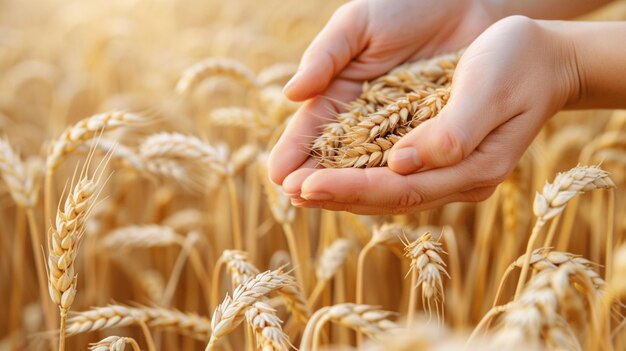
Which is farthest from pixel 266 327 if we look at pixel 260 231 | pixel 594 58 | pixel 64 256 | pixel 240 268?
pixel 260 231

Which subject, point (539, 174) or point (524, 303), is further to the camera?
point (539, 174)

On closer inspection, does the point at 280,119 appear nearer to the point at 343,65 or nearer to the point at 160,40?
the point at 343,65

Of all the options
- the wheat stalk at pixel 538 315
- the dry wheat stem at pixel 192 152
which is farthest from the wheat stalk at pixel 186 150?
the wheat stalk at pixel 538 315

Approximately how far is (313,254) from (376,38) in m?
1.03

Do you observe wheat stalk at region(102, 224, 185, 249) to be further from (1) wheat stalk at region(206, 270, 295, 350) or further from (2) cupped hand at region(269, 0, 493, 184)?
(1) wheat stalk at region(206, 270, 295, 350)

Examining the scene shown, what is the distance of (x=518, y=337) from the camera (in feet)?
1.80

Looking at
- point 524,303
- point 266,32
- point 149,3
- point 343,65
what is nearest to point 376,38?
point 343,65

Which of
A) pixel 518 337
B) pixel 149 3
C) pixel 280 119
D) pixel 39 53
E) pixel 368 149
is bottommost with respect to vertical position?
pixel 518 337

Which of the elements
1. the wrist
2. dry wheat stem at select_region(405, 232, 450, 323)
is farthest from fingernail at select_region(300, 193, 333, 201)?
the wrist

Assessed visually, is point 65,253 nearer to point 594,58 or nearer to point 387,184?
point 387,184

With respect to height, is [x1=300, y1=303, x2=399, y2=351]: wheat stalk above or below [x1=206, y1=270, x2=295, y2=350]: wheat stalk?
below

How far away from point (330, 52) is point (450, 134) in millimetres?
466

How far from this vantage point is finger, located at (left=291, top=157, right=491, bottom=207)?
1059 mm

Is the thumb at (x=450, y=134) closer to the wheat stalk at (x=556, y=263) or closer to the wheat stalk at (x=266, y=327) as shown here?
the wheat stalk at (x=556, y=263)
